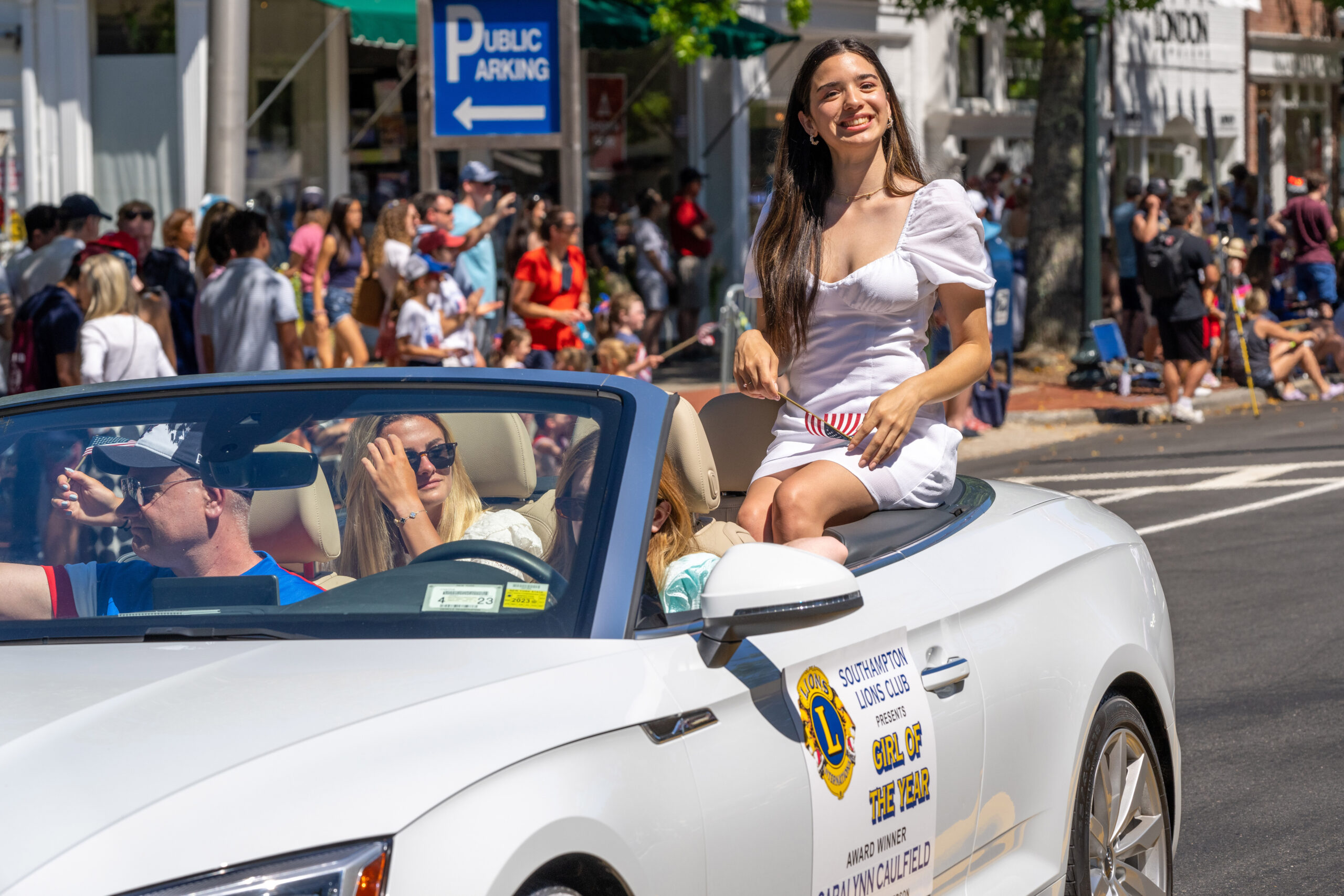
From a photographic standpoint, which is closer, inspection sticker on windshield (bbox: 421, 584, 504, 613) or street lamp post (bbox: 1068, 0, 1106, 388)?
inspection sticker on windshield (bbox: 421, 584, 504, 613)

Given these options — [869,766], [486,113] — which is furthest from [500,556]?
[486,113]

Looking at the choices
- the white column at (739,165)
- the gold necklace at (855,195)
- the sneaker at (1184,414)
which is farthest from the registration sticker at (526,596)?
the white column at (739,165)

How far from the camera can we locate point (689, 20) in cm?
1639

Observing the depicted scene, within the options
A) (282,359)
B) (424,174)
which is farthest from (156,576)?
(424,174)

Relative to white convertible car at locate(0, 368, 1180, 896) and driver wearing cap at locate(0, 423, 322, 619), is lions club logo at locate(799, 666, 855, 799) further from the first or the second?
driver wearing cap at locate(0, 423, 322, 619)

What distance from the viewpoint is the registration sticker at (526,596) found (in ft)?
8.99

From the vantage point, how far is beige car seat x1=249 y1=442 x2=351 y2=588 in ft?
10.6

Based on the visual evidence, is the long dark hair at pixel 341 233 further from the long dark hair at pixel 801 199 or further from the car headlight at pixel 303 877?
the car headlight at pixel 303 877

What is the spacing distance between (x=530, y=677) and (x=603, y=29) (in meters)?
14.9

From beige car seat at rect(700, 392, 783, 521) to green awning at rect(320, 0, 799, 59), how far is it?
11.5 metres

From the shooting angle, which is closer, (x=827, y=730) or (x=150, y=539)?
(x=827, y=730)

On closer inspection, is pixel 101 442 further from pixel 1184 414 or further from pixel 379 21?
pixel 1184 414

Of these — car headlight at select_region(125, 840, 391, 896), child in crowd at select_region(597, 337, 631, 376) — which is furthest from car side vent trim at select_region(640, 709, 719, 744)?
child in crowd at select_region(597, 337, 631, 376)

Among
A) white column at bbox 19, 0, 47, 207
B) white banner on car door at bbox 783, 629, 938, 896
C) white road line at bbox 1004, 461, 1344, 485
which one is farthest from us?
white column at bbox 19, 0, 47, 207
